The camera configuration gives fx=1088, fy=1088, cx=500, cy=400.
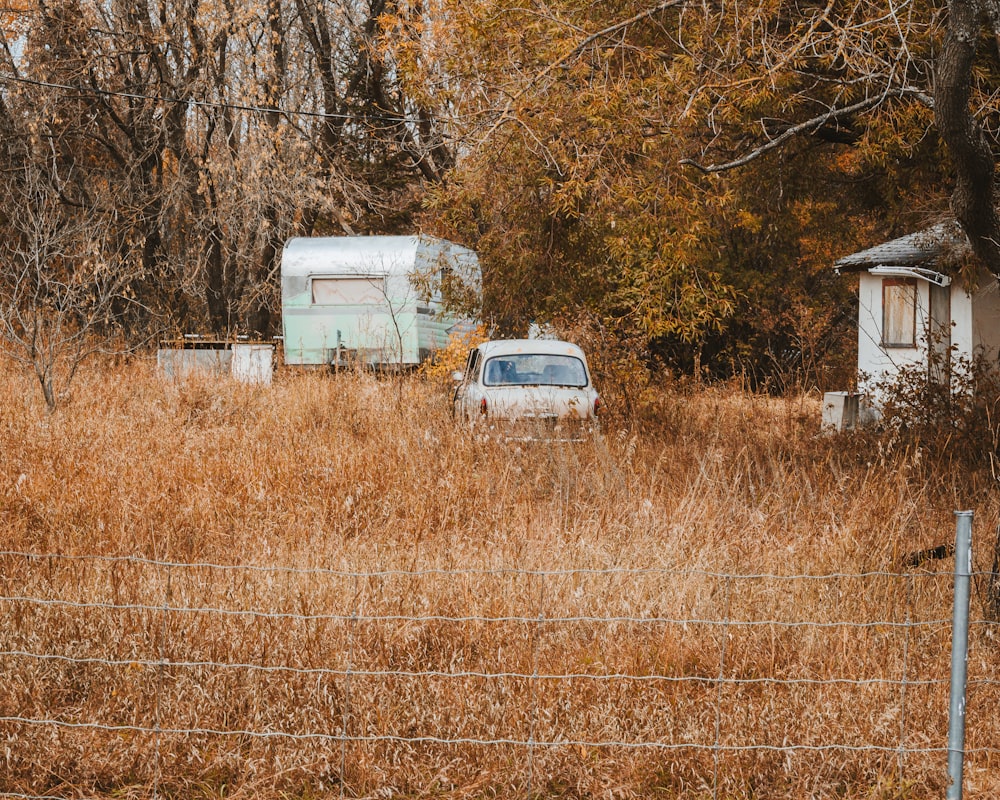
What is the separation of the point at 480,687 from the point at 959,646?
82.0 inches

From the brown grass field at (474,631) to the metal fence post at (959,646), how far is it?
0.42 meters

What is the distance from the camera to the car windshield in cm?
1266

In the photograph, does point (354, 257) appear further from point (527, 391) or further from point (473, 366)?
point (527, 391)

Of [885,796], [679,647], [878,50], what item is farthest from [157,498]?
[878,50]

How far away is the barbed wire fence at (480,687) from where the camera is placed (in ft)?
13.6

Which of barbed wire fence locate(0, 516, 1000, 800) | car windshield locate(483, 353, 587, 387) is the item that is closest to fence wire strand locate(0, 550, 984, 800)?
barbed wire fence locate(0, 516, 1000, 800)

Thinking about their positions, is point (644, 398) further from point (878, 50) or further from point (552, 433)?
point (878, 50)

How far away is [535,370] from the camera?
12930 millimetres

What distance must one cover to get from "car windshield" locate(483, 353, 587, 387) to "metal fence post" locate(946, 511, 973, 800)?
909cm

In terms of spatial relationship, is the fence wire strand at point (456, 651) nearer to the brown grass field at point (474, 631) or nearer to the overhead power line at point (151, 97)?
the brown grass field at point (474, 631)

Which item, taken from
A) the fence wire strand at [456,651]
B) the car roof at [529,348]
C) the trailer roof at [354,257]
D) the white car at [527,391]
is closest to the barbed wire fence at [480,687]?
the fence wire strand at [456,651]

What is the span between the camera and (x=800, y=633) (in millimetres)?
5191

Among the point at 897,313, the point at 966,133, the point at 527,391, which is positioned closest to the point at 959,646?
the point at 966,133

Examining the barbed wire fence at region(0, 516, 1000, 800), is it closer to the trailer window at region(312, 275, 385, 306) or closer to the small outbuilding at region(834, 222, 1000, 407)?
the small outbuilding at region(834, 222, 1000, 407)
